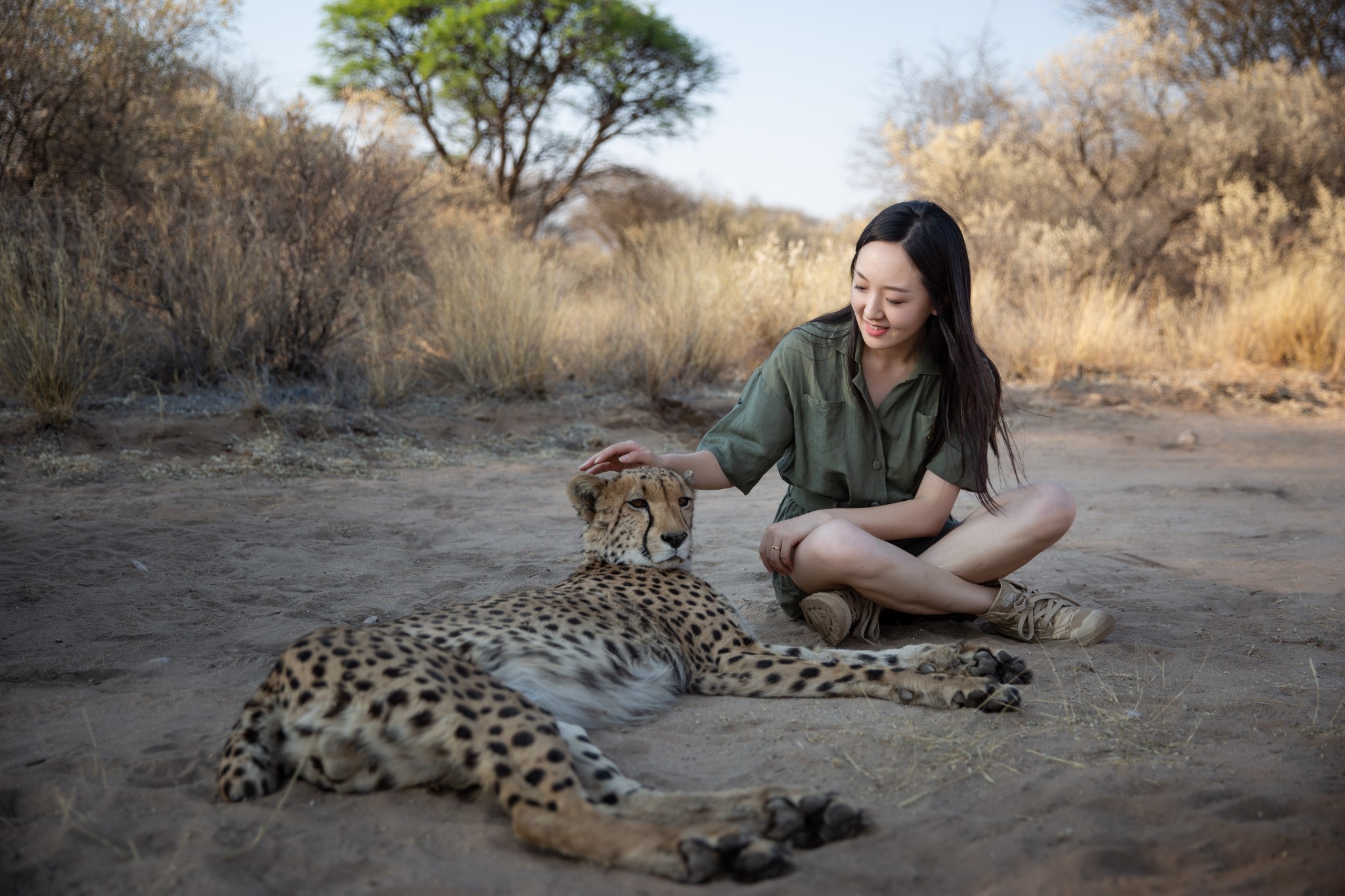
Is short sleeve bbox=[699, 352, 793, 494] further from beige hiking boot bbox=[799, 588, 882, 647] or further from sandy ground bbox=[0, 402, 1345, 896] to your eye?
sandy ground bbox=[0, 402, 1345, 896]

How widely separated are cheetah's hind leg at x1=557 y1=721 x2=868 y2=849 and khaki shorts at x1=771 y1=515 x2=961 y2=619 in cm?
127

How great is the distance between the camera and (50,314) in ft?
18.2

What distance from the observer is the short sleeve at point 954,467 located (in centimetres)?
278

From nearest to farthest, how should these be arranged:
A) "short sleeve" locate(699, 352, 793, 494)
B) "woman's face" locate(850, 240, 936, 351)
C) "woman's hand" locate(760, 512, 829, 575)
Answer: "woman's face" locate(850, 240, 936, 351)
"woman's hand" locate(760, 512, 829, 575)
"short sleeve" locate(699, 352, 793, 494)

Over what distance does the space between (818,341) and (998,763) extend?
1345 millimetres

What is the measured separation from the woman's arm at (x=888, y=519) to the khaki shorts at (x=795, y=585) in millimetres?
117

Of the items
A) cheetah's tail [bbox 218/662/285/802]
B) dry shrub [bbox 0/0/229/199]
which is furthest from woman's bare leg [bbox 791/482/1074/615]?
dry shrub [bbox 0/0/229/199]

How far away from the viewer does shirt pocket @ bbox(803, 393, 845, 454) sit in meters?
2.93

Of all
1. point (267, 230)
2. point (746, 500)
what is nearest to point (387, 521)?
point (746, 500)

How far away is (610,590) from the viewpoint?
2.65m

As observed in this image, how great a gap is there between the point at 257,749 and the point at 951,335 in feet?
6.38

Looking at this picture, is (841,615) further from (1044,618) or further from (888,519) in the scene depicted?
(1044,618)

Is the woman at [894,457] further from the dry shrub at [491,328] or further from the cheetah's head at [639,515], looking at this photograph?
the dry shrub at [491,328]

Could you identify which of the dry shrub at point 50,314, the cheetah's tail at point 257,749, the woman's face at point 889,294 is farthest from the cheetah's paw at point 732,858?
the dry shrub at point 50,314
